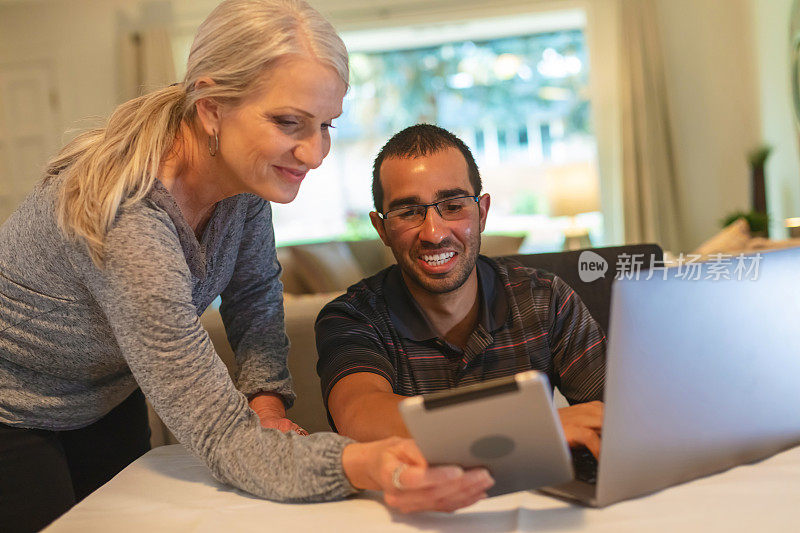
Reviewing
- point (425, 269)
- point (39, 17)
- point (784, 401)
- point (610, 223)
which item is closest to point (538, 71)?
point (610, 223)

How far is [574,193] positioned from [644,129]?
37.1 inches

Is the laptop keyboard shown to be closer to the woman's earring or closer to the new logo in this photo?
the woman's earring

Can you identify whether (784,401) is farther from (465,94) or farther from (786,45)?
(465,94)

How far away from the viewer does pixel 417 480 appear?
2.57 feet

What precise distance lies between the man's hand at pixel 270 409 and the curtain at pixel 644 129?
505 cm

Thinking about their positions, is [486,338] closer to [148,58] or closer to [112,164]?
[112,164]

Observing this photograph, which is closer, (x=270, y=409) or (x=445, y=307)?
(x=270, y=409)

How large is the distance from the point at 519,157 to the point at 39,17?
4456 mm

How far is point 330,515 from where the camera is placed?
878 mm

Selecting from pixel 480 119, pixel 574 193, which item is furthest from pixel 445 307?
pixel 480 119

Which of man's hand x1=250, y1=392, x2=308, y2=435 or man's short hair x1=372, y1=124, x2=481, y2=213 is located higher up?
man's short hair x1=372, y1=124, x2=481, y2=213

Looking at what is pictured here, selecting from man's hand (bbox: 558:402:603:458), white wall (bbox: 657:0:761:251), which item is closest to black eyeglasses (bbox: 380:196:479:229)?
man's hand (bbox: 558:402:603:458)

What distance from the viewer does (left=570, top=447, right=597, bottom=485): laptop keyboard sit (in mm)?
899

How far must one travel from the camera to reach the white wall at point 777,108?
14.7 feet
